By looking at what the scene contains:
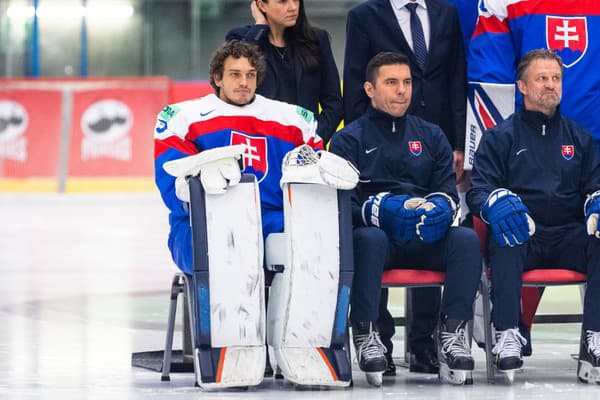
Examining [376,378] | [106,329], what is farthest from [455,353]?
[106,329]

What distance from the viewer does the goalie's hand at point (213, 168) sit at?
403 centimetres

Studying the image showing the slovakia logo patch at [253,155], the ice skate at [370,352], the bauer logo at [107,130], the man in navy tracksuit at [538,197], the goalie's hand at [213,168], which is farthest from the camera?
the bauer logo at [107,130]

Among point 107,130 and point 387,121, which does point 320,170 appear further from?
point 107,130

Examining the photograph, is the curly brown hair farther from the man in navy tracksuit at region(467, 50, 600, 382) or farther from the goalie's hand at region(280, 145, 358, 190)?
the man in navy tracksuit at region(467, 50, 600, 382)

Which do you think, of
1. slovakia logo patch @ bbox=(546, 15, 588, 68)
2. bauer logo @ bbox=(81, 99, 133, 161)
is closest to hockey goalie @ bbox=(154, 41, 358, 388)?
slovakia logo patch @ bbox=(546, 15, 588, 68)

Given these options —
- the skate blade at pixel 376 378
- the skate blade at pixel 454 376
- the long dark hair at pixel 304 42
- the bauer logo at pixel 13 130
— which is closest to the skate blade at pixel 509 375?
the skate blade at pixel 454 376

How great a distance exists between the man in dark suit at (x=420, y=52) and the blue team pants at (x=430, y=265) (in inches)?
28.5

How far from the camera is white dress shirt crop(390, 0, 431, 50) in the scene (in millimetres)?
4910

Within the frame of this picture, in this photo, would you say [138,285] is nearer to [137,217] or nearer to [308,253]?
[308,253]

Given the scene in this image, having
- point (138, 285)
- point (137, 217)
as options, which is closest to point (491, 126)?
point (138, 285)

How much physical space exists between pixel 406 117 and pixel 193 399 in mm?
1368

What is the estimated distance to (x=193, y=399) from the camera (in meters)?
3.84

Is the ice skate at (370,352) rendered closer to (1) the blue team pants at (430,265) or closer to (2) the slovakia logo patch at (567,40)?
(1) the blue team pants at (430,265)

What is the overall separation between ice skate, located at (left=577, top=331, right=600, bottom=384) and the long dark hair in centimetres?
146
